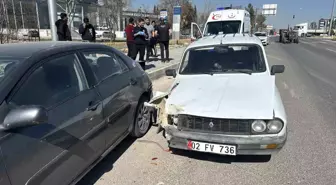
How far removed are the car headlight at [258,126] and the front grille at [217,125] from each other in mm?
47

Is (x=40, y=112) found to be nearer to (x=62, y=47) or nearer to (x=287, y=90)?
(x=62, y=47)

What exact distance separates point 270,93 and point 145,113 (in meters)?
2.00

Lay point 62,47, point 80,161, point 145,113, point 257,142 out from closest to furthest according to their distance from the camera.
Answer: point 80,161, point 62,47, point 257,142, point 145,113

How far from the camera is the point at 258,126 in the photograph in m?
3.12

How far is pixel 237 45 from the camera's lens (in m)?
4.84

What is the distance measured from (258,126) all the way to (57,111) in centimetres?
214

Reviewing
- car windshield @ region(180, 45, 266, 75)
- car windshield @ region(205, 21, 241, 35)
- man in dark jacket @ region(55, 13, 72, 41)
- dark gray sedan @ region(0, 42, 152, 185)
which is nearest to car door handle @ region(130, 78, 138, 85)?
dark gray sedan @ region(0, 42, 152, 185)

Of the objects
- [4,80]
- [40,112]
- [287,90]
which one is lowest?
[287,90]

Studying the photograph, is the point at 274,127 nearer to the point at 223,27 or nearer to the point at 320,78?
the point at 320,78

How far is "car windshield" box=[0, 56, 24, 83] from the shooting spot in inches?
88.8

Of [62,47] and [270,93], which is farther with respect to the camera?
[270,93]

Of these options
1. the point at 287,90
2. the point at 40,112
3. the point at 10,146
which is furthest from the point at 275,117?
the point at 287,90

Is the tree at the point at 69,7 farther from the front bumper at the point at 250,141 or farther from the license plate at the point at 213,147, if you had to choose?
the front bumper at the point at 250,141

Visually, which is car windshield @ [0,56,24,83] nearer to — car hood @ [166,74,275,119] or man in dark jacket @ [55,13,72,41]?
car hood @ [166,74,275,119]
